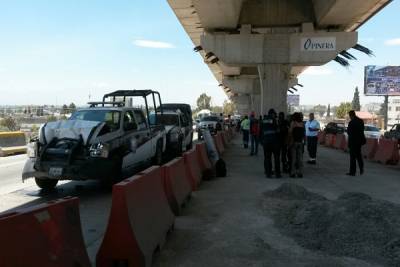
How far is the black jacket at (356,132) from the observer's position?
44.3 feet

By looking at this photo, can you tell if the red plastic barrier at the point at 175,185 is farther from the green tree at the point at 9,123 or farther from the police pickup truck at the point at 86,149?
the green tree at the point at 9,123

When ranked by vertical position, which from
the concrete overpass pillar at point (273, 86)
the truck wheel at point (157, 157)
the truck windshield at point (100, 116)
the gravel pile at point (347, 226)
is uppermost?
Answer: the concrete overpass pillar at point (273, 86)

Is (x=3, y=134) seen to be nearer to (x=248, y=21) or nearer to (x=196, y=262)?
(x=248, y=21)

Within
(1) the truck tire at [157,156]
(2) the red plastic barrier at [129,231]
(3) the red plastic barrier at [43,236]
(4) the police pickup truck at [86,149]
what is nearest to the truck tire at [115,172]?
(4) the police pickup truck at [86,149]

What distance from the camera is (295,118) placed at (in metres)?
13.3

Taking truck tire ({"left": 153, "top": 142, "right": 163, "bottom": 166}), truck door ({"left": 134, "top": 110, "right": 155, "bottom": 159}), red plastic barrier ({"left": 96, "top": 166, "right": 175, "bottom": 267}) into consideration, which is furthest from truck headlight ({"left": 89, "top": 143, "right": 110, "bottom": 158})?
red plastic barrier ({"left": 96, "top": 166, "right": 175, "bottom": 267})

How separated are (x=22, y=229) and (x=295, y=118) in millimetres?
10432

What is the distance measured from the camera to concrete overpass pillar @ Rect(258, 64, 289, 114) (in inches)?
1051

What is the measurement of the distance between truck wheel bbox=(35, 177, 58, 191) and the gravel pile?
16.0 ft

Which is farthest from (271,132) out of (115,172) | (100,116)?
(115,172)

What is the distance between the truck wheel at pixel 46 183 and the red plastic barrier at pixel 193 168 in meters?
2.92

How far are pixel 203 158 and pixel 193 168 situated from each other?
1.90m

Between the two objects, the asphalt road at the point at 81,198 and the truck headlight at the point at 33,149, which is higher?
the truck headlight at the point at 33,149

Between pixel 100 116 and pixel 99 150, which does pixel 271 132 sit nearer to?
pixel 100 116
